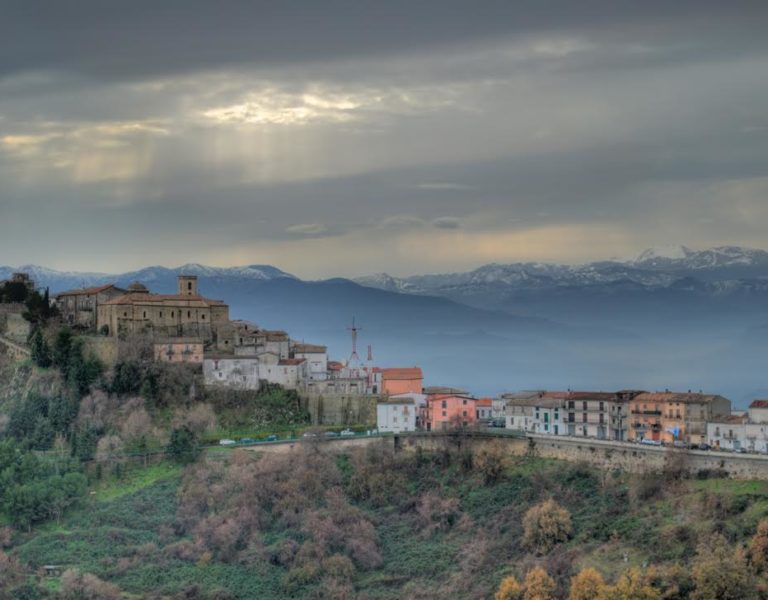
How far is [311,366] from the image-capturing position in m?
82.6

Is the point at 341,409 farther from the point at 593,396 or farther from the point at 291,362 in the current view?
the point at 593,396

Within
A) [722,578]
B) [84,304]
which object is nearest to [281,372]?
[84,304]

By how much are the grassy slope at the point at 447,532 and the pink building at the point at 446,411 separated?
7.28 m

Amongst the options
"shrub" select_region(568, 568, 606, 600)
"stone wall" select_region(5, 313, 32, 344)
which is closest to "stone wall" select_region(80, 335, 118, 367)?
"stone wall" select_region(5, 313, 32, 344)

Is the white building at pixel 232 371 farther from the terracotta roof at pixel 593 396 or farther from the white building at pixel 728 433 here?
the white building at pixel 728 433

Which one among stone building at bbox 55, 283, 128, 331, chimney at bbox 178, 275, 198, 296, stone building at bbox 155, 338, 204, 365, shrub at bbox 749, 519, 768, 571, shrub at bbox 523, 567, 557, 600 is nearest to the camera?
shrub at bbox 749, 519, 768, 571

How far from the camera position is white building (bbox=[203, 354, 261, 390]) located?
78000mm

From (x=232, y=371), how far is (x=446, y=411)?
13187 millimetres

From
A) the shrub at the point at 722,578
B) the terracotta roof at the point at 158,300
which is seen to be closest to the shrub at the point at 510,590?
the shrub at the point at 722,578

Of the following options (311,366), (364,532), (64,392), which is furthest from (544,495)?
(64,392)

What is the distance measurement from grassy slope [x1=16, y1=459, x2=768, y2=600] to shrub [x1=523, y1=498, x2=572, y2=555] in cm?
65

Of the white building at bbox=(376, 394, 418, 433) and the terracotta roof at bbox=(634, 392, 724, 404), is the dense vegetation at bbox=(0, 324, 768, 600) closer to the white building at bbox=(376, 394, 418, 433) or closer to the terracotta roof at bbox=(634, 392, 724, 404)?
the white building at bbox=(376, 394, 418, 433)

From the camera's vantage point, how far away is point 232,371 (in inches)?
3083

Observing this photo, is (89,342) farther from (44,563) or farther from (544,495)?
(544,495)
